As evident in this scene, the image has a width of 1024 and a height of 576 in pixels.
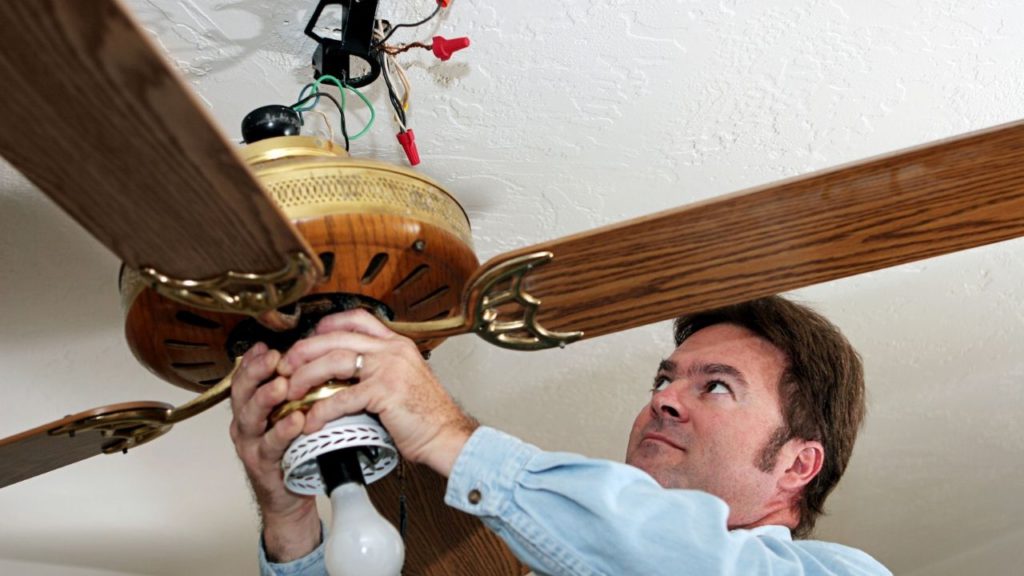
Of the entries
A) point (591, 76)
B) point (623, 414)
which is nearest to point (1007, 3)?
point (591, 76)

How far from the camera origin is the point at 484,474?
2.93ft

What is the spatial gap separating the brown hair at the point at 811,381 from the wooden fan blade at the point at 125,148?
2.82 ft

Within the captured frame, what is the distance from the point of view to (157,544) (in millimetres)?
2170

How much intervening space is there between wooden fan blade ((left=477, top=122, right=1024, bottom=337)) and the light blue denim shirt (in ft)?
0.45

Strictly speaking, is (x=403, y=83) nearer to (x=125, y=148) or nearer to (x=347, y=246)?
(x=347, y=246)

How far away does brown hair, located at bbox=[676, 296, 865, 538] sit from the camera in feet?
4.72

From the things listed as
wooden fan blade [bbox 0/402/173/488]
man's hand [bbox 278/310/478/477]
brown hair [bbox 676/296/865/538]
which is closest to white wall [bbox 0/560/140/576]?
wooden fan blade [bbox 0/402/173/488]

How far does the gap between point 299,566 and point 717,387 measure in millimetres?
556

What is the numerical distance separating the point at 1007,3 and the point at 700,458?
A: 631mm

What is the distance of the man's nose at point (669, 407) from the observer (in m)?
1.36

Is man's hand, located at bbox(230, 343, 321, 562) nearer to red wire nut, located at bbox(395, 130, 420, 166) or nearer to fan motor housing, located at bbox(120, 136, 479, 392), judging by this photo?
fan motor housing, located at bbox(120, 136, 479, 392)

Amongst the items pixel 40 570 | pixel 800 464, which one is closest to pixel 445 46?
pixel 800 464

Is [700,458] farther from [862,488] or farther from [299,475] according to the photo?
[862,488]

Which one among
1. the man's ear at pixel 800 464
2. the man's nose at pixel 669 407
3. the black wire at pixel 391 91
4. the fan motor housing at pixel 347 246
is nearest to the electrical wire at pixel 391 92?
the black wire at pixel 391 91
